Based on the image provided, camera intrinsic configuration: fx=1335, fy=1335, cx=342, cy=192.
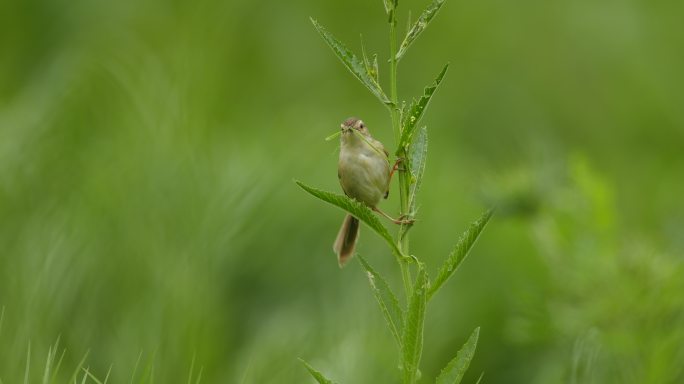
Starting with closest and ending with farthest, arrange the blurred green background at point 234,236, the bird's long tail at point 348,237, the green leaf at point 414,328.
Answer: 1. the green leaf at point 414,328
2. the bird's long tail at point 348,237
3. the blurred green background at point 234,236

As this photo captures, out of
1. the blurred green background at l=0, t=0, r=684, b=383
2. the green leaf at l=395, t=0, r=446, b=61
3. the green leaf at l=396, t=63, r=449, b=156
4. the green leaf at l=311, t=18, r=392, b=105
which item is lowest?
the blurred green background at l=0, t=0, r=684, b=383

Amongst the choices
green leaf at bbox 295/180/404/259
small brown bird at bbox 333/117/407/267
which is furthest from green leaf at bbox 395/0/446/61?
small brown bird at bbox 333/117/407/267

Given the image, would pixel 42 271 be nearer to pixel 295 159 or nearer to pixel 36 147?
pixel 36 147

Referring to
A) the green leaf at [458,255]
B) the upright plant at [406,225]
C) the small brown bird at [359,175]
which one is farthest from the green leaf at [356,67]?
the small brown bird at [359,175]

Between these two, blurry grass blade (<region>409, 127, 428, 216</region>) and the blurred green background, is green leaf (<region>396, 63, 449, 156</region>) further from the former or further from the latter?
→ the blurred green background

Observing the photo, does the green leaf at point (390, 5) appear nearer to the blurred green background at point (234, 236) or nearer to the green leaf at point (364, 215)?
the green leaf at point (364, 215)

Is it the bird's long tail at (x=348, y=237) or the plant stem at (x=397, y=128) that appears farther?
the bird's long tail at (x=348, y=237)

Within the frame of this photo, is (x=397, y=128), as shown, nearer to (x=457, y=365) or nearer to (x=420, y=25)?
(x=420, y=25)

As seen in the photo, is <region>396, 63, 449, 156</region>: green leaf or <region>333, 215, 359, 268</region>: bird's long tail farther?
<region>333, 215, 359, 268</region>: bird's long tail
